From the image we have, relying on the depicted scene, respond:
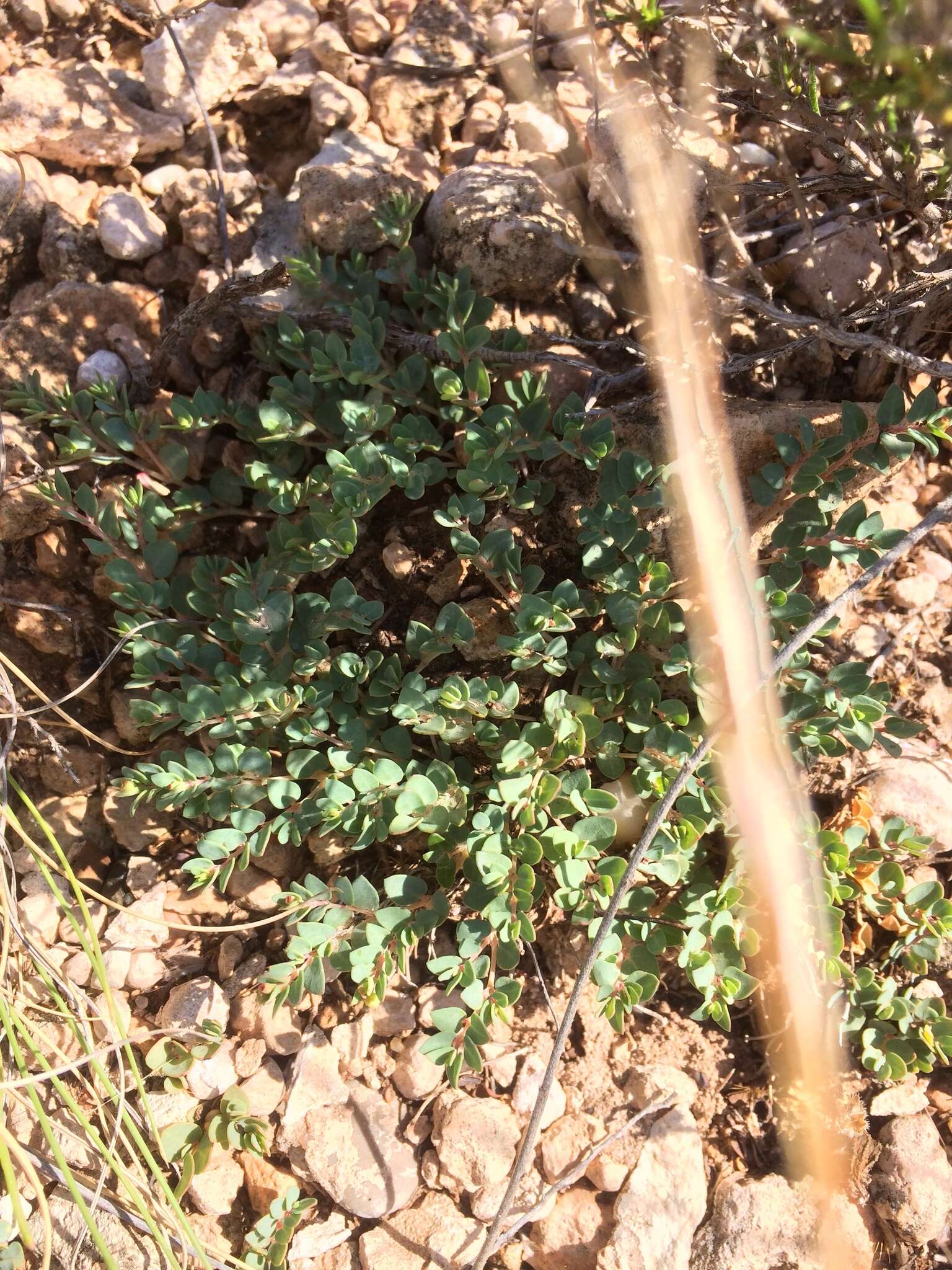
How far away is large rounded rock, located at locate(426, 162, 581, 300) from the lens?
2.88m

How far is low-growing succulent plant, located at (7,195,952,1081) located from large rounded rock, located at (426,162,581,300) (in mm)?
102

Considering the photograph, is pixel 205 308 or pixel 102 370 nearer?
pixel 205 308

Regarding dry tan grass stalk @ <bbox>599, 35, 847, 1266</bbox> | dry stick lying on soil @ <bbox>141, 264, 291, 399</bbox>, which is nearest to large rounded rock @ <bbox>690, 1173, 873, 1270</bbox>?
dry tan grass stalk @ <bbox>599, 35, 847, 1266</bbox>

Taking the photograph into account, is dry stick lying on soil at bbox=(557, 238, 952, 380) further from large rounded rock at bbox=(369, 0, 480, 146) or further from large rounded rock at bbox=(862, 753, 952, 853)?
large rounded rock at bbox=(369, 0, 480, 146)

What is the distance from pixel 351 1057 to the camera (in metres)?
2.76

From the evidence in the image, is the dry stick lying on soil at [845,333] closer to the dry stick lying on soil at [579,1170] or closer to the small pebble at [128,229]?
the small pebble at [128,229]

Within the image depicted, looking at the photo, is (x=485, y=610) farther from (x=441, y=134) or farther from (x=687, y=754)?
(x=441, y=134)

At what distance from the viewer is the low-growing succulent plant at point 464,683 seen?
250cm

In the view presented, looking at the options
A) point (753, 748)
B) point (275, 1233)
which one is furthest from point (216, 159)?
point (275, 1233)

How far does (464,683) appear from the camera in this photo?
2461 mm

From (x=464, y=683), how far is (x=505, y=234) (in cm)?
134

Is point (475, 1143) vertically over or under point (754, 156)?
under

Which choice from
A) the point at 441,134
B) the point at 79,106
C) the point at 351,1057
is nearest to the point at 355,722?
the point at 351,1057

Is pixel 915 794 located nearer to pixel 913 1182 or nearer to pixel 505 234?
pixel 913 1182
